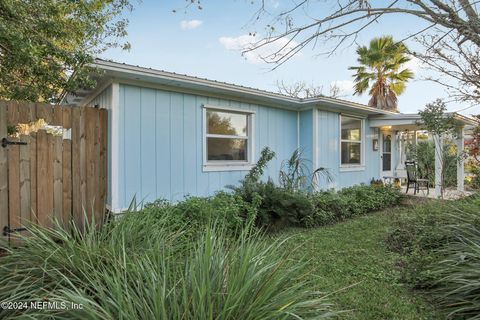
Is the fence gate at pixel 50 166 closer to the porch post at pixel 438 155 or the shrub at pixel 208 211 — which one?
the shrub at pixel 208 211

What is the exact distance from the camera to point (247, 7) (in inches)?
186

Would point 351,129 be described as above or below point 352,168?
above

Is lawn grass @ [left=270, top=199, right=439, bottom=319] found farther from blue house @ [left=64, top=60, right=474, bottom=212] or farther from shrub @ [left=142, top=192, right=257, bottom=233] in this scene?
blue house @ [left=64, top=60, right=474, bottom=212]

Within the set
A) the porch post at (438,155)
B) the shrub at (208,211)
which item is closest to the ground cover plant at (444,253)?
the shrub at (208,211)

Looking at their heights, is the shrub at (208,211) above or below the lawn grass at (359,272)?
above

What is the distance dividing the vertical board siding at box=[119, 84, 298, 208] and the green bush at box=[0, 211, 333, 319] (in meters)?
2.49

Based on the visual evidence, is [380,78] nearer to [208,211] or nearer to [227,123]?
[227,123]

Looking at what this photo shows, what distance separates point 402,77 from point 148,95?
538 inches

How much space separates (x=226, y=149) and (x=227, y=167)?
0.41 meters

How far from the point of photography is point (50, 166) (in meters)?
4.14

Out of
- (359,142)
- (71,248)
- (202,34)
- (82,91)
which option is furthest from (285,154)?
(71,248)

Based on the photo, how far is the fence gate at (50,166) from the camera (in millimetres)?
3811

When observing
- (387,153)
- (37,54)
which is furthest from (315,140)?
Answer: (37,54)

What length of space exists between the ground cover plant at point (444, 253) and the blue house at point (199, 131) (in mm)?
3338
